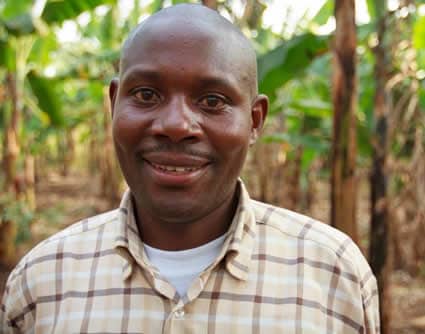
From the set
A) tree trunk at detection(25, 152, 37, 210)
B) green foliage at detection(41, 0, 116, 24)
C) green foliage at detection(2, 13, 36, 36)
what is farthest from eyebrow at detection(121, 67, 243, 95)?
tree trunk at detection(25, 152, 37, 210)

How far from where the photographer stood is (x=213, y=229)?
4.28 feet

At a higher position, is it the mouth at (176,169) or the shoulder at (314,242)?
the mouth at (176,169)

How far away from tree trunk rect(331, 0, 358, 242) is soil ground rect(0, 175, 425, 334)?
8.33ft

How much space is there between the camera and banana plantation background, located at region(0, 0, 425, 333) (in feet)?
9.66

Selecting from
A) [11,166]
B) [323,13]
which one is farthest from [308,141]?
[11,166]

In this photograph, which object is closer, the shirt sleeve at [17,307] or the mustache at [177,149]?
the mustache at [177,149]

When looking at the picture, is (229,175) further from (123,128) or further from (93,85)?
(93,85)

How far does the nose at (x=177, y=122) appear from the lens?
44.7 inches

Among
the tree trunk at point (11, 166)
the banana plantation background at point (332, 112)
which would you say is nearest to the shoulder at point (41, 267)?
the banana plantation background at point (332, 112)

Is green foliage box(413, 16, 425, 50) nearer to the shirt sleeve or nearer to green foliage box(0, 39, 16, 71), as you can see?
green foliage box(0, 39, 16, 71)

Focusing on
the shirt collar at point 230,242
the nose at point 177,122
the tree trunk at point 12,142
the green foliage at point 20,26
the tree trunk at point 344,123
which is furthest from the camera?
the tree trunk at point 12,142

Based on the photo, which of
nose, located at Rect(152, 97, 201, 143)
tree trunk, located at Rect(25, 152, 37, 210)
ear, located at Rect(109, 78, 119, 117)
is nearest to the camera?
nose, located at Rect(152, 97, 201, 143)

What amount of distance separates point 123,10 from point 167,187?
8.85 m

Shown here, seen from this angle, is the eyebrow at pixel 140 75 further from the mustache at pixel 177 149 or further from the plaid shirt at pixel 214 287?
the plaid shirt at pixel 214 287
